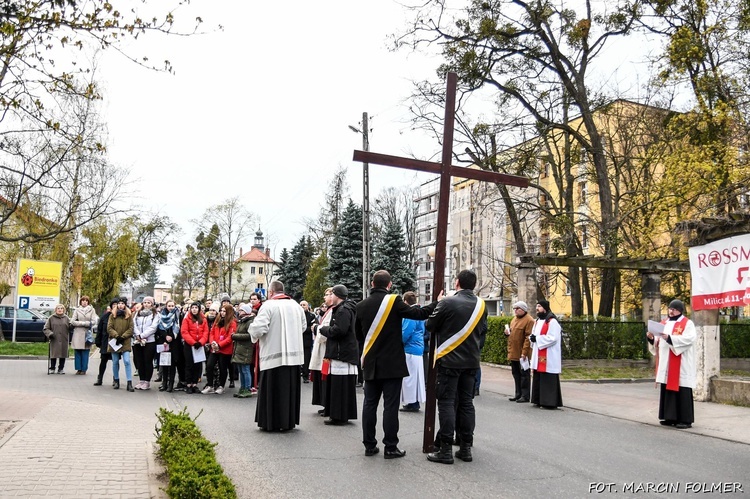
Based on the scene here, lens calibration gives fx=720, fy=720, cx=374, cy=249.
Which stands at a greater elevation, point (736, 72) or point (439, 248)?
point (736, 72)

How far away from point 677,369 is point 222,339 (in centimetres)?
858

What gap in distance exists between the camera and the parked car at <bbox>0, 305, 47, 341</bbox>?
103 ft

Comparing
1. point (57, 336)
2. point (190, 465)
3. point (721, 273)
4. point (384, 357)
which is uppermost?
point (721, 273)

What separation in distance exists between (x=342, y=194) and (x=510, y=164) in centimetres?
3447

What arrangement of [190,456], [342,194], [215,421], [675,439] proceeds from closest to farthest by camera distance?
[190,456] → [675,439] → [215,421] → [342,194]

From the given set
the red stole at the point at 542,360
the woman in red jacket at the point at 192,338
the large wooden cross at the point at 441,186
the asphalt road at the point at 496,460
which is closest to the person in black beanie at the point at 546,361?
the red stole at the point at 542,360

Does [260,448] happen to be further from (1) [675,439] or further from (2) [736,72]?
(2) [736,72]

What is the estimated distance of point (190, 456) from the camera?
6168 millimetres

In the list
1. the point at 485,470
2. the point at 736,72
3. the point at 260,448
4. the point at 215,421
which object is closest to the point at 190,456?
the point at 260,448

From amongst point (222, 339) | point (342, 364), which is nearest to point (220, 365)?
point (222, 339)

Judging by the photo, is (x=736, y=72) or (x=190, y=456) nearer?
(x=190, y=456)

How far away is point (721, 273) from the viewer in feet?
45.9

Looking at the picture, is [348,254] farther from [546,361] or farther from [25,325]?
[546,361]

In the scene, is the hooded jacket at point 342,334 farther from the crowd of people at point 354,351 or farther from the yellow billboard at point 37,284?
the yellow billboard at point 37,284
